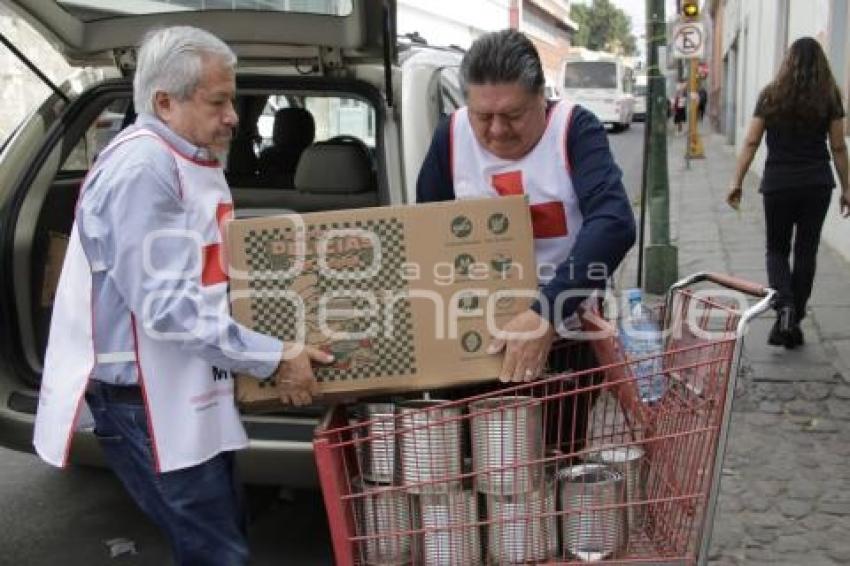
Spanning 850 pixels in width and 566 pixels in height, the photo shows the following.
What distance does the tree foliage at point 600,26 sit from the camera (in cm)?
11888

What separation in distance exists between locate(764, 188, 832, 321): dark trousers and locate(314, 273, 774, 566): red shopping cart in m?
3.76

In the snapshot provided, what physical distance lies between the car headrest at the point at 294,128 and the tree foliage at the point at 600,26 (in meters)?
117

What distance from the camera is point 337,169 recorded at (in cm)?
404

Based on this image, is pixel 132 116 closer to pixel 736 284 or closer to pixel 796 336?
pixel 736 284

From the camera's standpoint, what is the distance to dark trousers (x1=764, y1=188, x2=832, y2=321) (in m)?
5.78

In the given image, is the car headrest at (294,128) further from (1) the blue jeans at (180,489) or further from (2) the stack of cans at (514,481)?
(2) the stack of cans at (514,481)

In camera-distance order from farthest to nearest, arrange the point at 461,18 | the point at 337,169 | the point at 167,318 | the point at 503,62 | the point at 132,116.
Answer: the point at 461,18 < the point at 132,116 < the point at 337,169 < the point at 503,62 < the point at 167,318

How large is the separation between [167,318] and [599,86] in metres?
31.5

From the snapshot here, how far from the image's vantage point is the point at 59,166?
4.05 m

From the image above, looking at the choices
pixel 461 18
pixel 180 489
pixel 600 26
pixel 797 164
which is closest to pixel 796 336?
pixel 797 164

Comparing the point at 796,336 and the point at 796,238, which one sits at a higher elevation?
the point at 796,238

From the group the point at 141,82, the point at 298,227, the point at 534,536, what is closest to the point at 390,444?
the point at 534,536

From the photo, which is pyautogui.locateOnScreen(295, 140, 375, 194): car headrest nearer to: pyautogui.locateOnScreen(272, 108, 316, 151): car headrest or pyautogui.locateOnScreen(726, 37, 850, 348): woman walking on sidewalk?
pyautogui.locateOnScreen(272, 108, 316, 151): car headrest

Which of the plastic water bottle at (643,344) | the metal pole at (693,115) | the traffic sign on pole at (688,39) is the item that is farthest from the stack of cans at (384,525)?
the metal pole at (693,115)
